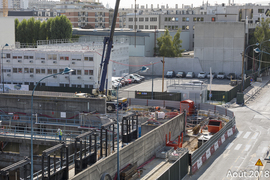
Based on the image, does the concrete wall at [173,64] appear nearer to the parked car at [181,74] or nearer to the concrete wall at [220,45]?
the concrete wall at [220,45]

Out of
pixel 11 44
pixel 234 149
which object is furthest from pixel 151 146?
pixel 11 44

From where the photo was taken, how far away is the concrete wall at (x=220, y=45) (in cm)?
7744

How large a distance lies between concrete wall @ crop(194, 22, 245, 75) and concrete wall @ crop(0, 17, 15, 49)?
35868 millimetres

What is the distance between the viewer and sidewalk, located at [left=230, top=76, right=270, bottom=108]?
55.4 m

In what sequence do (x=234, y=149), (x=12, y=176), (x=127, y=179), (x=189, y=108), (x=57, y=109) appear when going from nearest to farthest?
1. (x=12, y=176)
2. (x=127, y=179)
3. (x=234, y=149)
4. (x=57, y=109)
5. (x=189, y=108)

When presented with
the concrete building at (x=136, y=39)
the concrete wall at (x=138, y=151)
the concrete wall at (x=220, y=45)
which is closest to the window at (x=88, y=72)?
the concrete wall at (x=138, y=151)

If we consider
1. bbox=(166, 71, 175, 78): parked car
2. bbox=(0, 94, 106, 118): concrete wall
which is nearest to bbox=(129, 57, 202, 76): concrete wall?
bbox=(166, 71, 175, 78): parked car

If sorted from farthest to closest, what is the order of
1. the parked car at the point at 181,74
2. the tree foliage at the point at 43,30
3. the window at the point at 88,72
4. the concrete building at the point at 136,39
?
the tree foliage at the point at 43,30 → the concrete building at the point at 136,39 → the parked car at the point at 181,74 → the window at the point at 88,72

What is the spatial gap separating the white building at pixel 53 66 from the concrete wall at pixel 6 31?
1051cm

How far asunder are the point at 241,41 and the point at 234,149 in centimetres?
4576

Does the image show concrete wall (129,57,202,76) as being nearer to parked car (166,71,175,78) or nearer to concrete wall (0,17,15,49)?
parked car (166,71,175,78)

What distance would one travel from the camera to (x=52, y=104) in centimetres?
4331

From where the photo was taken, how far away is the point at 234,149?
35500 mm

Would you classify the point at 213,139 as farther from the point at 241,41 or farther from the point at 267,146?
the point at 241,41
